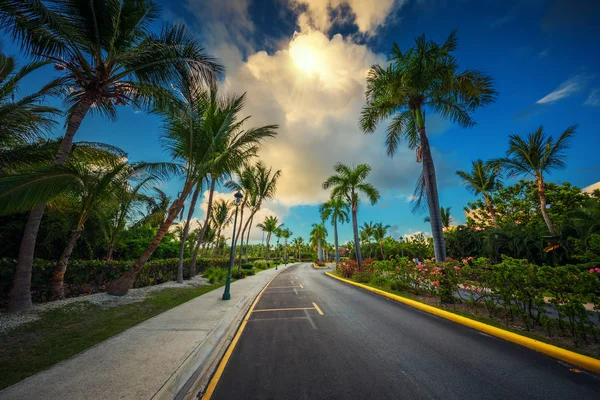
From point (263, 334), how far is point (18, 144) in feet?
34.1

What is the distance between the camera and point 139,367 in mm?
3264

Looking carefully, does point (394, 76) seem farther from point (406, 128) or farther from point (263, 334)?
point (263, 334)

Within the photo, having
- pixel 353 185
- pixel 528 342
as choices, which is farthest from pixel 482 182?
pixel 528 342

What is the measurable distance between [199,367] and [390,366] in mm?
3008

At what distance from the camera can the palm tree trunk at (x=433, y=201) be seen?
8.12 meters

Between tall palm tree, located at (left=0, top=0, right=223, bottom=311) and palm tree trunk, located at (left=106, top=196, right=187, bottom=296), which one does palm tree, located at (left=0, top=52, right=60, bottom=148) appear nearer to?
tall palm tree, located at (left=0, top=0, right=223, bottom=311)

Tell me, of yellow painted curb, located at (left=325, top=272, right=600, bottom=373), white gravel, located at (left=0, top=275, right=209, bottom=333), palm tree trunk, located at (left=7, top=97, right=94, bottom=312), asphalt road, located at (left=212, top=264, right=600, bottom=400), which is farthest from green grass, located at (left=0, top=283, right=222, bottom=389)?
yellow painted curb, located at (left=325, top=272, right=600, bottom=373)

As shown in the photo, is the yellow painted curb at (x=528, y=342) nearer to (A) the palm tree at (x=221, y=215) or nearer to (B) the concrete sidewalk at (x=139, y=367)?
(B) the concrete sidewalk at (x=139, y=367)

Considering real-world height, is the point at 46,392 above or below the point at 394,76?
below

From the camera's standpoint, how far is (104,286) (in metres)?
9.21

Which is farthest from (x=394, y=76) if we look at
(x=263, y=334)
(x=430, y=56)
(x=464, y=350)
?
(x=263, y=334)

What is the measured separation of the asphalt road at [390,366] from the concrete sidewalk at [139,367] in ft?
1.61

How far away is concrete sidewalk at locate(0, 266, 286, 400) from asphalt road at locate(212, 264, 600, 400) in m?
0.49

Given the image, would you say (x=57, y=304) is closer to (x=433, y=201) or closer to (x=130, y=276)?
(x=130, y=276)
